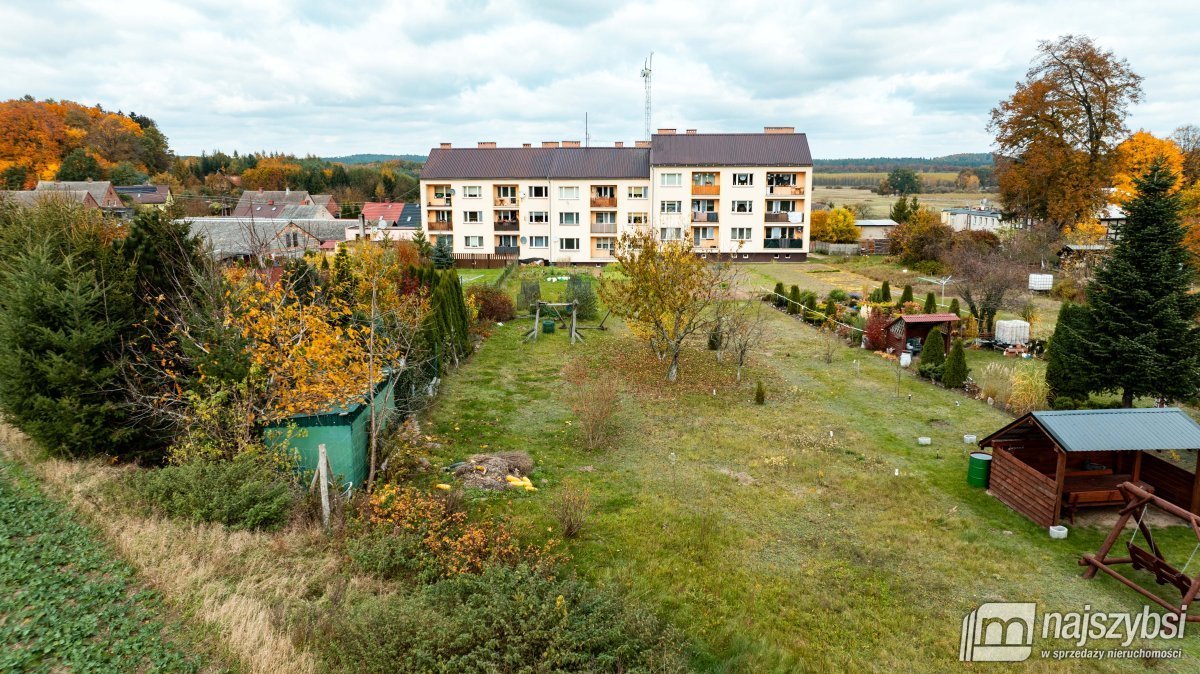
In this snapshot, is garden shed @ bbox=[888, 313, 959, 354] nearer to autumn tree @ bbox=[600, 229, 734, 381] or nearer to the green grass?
autumn tree @ bbox=[600, 229, 734, 381]

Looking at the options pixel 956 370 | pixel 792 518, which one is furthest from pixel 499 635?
pixel 956 370

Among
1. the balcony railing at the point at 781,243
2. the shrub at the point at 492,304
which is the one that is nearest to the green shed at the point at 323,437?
the shrub at the point at 492,304

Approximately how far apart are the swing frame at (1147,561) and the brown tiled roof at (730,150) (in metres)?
46.4

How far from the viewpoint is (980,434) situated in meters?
16.7

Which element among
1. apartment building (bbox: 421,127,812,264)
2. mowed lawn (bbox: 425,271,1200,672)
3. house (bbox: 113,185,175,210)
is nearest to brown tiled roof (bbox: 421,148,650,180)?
apartment building (bbox: 421,127,812,264)

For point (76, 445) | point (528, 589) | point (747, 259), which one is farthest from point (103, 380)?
point (747, 259)

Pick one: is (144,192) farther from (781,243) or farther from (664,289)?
(664,289)

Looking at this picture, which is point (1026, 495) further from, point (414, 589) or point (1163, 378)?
point (414, 589)

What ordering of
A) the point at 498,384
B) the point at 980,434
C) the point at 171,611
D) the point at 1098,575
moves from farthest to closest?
the point at 498,384 → the point at 980,434 → the point at 1098,575 → the point at 171,611

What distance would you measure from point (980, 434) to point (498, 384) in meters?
13.8

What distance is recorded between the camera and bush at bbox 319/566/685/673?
718cm

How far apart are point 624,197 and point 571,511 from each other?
45133 mm

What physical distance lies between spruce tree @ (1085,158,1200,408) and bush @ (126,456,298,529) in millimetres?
19818

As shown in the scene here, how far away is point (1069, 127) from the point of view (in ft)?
141
